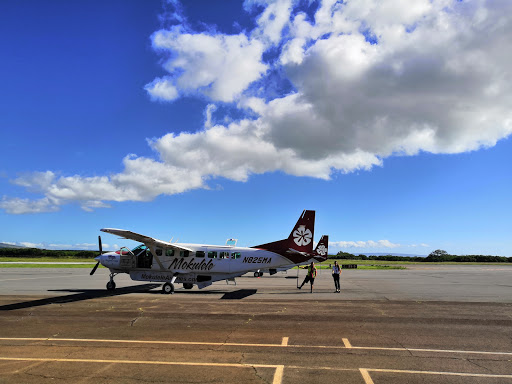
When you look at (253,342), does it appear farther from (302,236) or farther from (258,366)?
(302,236)

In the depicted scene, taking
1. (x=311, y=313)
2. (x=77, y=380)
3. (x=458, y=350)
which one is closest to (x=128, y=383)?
(x=77, y=380)

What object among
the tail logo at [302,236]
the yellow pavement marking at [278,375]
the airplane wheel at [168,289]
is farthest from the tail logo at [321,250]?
the yellow pavement marking at [278,375]

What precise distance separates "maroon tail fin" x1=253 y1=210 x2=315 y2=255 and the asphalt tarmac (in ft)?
19.7

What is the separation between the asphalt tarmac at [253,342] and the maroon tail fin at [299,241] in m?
6.00

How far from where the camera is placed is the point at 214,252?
22.0 metres

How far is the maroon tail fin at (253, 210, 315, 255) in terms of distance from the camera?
22500 mm

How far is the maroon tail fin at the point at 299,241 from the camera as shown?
73.8ft

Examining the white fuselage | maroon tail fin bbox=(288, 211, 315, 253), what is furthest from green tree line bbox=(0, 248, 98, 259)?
maroon tail fin bbox=(288, 211, 315, 253)

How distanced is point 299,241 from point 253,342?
13849 mm

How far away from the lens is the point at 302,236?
23.0 metres

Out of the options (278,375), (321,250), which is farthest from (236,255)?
(321,250)

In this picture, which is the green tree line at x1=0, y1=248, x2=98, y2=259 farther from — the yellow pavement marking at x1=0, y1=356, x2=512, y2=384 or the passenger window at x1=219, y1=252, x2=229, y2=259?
the yellow pavement marking at x1=0, y1=356, x2=512, y2=384

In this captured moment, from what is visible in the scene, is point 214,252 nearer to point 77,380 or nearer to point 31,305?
point 31,305

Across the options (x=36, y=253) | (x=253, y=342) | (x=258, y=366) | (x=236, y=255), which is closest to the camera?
(x=258, y=366)
